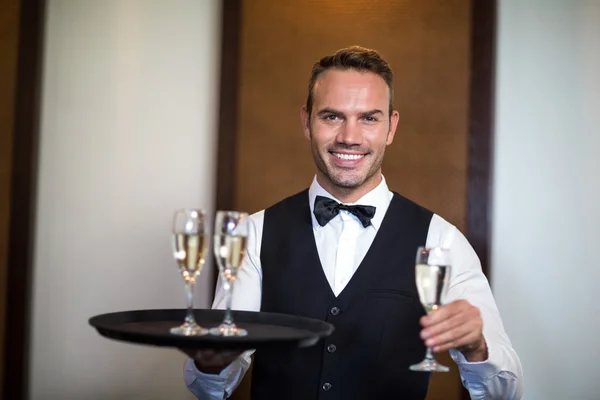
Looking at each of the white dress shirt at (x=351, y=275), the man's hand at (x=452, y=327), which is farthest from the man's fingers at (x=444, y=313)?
the white dress shirt at (x=351, y=275)

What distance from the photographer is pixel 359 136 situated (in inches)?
97.8

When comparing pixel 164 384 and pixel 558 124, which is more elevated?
pixel 558 124

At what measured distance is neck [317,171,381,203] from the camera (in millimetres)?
2566

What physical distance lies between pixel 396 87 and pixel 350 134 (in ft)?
2.89

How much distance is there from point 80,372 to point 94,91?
50.1 inches

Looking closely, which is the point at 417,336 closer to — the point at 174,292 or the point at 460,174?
the point at 460,174

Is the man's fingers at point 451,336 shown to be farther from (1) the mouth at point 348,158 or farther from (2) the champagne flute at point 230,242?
(1) the mouth at point 348,158

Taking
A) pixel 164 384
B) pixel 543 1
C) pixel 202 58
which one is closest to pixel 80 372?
pixel 164 384

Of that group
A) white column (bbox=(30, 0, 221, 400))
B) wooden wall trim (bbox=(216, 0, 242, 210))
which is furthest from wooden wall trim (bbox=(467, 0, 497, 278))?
white column (bbox=(30, 0, 221, 400))

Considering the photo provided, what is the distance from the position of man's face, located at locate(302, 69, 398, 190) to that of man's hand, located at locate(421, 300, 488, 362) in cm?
87

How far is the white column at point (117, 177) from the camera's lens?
3.39m

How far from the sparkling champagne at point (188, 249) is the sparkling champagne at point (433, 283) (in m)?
0.50

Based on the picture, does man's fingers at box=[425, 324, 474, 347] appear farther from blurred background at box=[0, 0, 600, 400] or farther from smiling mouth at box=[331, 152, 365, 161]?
blurred background at box=[0, 0, 600, 400]

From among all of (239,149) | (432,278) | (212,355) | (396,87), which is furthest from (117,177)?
(432,278)
